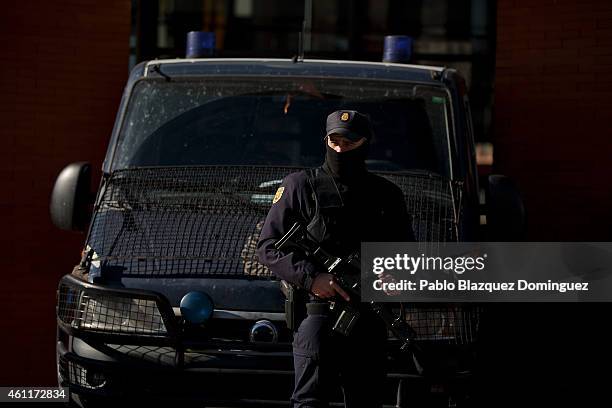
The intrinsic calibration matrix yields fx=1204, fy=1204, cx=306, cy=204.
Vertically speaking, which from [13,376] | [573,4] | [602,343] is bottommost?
[13,376]

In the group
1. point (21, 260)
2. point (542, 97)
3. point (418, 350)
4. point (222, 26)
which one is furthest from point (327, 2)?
point (418, 350)

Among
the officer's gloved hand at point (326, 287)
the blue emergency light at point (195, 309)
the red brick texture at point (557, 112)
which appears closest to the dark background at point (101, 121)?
the red brick texture at point (557, 112)

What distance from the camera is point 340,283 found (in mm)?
4926

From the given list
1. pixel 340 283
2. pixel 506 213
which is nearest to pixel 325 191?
pixel 340 283

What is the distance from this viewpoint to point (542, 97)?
27.5 feet

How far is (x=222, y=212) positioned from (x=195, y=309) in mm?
657

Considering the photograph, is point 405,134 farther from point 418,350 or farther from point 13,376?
point 13,376

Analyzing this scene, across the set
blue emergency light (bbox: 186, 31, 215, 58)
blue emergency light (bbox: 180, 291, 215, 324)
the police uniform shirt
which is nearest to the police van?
blue emergency light (bbox: 180, 291, 215, 324)

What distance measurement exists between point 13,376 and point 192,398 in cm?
341

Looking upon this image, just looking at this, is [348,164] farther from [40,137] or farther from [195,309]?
[40,137]

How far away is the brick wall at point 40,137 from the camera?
8.43m

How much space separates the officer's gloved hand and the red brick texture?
12.0ft

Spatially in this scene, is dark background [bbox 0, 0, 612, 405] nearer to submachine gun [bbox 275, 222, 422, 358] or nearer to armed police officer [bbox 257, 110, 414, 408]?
armed police officer [bbox 257, 110, 414, 408]

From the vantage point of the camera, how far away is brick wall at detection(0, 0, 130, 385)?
8.43 m
